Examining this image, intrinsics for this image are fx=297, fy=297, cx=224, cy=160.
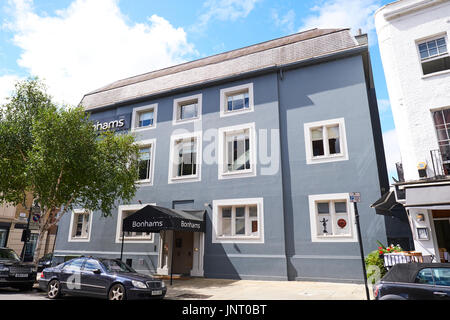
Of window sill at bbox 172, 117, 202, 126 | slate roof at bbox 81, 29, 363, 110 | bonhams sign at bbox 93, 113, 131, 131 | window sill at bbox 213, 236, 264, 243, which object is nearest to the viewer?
window sill at bbox 213, 236, 264, 243

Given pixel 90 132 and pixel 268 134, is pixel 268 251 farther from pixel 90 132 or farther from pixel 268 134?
pixel 90 132

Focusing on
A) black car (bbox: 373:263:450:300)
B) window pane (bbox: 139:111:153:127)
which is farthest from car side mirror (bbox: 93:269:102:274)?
window pane (bbox: 139:111:153:127)

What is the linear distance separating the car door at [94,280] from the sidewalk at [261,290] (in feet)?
7.40

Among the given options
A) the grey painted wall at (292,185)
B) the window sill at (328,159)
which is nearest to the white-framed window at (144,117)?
the grey painted wall at (292,185)

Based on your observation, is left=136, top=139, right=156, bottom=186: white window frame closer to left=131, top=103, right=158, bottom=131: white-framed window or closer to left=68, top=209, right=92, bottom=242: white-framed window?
left=131, top=103, right=158, bottom=131: white-framed window

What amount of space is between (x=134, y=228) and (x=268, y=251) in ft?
20.7

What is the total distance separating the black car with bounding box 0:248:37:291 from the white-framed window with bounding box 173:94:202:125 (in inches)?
408

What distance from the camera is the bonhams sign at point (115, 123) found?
19.7 m

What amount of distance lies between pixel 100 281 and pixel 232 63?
1378 centimetres

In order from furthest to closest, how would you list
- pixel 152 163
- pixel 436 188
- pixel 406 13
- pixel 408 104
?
pixel 152 163, pixel 406 13, pixel 408 104, pixel 436 188

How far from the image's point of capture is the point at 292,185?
14414 millimetres

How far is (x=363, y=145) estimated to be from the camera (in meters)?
13.5

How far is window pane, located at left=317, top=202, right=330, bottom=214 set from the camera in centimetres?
1370
